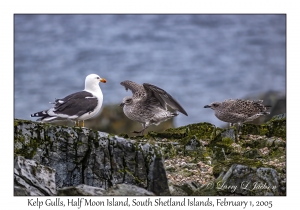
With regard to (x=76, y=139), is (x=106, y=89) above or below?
above

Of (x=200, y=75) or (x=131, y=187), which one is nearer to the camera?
(x=131, y=187)

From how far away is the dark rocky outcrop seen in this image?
9141 mm

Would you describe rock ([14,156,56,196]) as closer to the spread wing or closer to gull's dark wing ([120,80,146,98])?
the spread wing

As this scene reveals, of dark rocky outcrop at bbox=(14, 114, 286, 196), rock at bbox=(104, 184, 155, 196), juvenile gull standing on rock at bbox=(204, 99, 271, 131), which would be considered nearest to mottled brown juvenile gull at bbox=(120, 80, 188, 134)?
juvenile gull standing on rock at bbox=(204, 99, 271, 131)

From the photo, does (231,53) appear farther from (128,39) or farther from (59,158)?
(59,158)

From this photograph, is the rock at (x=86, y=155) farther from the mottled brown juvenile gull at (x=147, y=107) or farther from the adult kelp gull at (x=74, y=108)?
the mottled brown juvenile gull at (x=147, y=107)

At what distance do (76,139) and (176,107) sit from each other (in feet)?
12.1

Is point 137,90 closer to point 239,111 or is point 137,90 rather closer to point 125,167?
point 239,111

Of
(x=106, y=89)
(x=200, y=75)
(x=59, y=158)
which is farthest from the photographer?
(x=200, y=75)

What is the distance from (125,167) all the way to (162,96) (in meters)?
3.65

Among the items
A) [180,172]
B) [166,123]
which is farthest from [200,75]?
[180,172]

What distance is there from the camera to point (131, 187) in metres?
9.15

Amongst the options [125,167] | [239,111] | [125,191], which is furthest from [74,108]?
[239,111]

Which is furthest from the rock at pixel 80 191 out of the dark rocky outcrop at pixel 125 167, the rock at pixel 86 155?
the rock at pixel 86 155
